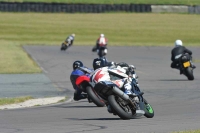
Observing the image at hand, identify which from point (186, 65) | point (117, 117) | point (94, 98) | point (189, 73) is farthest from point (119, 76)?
point (186, 65)

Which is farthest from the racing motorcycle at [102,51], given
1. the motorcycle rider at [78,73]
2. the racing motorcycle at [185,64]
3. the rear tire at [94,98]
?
the rear tire at [94,98]

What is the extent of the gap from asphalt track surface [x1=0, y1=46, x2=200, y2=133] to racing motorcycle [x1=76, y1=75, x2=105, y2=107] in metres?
0.18

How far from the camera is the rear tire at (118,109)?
11.5m

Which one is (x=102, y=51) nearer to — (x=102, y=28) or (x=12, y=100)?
(x=102, y=28)

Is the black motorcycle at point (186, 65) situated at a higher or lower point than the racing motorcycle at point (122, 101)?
lower

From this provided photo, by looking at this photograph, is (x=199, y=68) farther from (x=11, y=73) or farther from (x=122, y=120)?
(x=122, y=120)

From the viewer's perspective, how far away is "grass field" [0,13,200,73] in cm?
4512

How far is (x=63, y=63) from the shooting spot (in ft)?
96.9

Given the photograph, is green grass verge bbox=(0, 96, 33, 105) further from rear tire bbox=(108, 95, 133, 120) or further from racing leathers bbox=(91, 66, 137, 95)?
rear tire bbox=(108, 95, 133, 120)

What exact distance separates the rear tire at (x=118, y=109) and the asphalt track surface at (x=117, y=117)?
0.45 ft

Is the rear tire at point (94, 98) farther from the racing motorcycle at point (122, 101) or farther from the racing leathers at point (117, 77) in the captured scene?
the racing motorcycle at point (122, 101)

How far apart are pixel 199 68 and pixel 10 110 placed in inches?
595

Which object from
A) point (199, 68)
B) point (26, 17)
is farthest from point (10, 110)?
point (26, 17)

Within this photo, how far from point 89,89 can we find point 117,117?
2336mm
